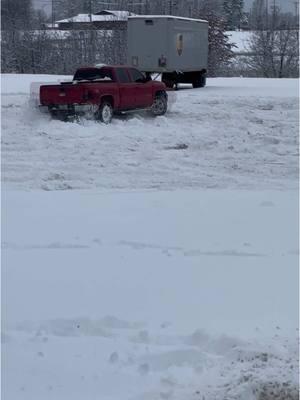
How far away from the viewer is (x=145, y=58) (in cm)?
3119

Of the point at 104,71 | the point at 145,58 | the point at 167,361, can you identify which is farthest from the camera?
the point at 145,58

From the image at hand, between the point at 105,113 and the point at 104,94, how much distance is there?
53 centimetres

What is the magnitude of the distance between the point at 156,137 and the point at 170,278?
1154 cm

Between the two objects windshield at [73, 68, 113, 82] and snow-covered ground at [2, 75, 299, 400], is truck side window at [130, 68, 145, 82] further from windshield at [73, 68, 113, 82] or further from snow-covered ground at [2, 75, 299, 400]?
snow-covered ground at [2, 75, 299, 400]

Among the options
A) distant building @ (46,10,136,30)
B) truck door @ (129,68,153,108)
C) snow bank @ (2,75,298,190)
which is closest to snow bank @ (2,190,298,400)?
snow bank @ (2,75,298,190)

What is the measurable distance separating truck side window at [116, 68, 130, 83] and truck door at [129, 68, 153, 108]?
0.33 meters

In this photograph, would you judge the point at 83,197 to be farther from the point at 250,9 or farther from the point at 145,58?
the point at 250,9

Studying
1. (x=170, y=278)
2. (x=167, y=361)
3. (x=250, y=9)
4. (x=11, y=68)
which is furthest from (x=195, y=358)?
(x=250, y=9)

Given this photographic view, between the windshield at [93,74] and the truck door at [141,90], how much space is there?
3.26ft

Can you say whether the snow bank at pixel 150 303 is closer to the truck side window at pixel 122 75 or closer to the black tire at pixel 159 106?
the truck side window at pixel 122 75

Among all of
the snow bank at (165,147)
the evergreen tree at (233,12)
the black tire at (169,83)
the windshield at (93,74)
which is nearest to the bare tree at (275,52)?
the evergreen tree at (233,12)

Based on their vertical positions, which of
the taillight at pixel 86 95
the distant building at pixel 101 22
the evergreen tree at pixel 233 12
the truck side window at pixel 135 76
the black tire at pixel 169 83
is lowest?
the taillight at pixel 86 95

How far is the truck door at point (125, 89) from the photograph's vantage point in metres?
20.5

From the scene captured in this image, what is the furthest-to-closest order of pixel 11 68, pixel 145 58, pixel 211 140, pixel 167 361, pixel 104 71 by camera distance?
pixel 11 68 → pixel 145 58 → pixel 104 71 → pixel 211 140 → pixel 167 361
